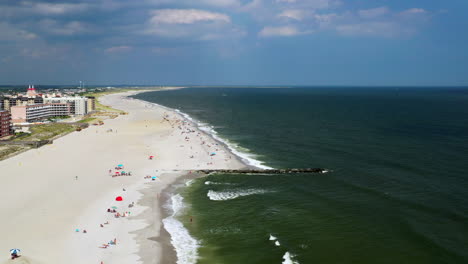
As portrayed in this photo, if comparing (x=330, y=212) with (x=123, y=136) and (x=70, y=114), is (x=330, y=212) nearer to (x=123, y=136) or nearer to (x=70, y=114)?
(x=123, y=136)

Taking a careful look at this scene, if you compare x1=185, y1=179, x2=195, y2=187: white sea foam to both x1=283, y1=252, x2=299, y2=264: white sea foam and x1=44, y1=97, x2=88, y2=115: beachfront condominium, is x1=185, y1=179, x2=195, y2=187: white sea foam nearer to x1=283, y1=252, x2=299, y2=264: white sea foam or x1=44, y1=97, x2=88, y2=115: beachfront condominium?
x1=283, y1=252, x2=299, y2=264: white sea foam

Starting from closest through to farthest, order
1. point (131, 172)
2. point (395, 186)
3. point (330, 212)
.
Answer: point (330, 212), point (395, 186), point (131, 172)

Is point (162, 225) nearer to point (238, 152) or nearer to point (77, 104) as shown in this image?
point (238, 152)

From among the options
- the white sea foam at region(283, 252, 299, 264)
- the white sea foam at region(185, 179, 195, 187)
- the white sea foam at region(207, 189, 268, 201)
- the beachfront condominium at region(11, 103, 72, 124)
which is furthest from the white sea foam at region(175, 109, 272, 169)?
the beachfront condominium at region(11, 103, 72, 124)

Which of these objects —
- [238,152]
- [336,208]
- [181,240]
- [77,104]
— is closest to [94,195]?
[181,240]

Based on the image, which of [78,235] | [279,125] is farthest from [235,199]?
[279,125]

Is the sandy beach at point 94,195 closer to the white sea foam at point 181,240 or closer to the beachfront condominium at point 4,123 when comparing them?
the white sea foam at point 181,240
